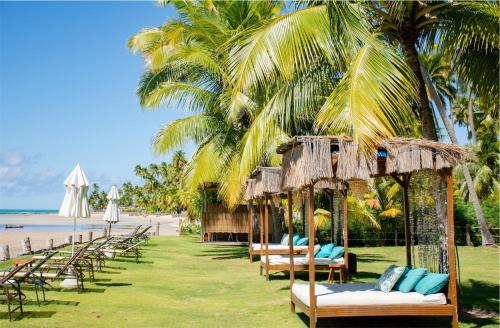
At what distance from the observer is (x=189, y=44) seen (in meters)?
18.7

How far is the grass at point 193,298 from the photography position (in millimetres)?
7691

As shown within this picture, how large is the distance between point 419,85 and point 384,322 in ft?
12.4

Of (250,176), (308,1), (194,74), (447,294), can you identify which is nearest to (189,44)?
(194,74)

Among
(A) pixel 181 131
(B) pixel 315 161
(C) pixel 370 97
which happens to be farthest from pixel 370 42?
(A) pixel 181 131

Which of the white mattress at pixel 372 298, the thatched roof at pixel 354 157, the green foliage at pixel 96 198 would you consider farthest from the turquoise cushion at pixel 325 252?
the green foliage at pixel 96 198

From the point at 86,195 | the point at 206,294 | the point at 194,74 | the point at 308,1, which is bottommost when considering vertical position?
the point at 206,294

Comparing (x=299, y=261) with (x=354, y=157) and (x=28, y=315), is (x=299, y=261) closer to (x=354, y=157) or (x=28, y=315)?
(x=354, y=157)

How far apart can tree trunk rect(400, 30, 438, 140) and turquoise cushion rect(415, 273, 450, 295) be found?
7.85 ft

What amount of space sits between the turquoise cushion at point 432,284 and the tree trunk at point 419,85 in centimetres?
239

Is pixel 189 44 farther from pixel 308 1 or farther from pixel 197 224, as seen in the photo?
pixel 197 224

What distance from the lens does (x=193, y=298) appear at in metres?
9.74

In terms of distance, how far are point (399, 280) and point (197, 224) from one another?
26068 millimetres

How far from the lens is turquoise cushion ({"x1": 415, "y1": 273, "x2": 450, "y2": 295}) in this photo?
7.20 m

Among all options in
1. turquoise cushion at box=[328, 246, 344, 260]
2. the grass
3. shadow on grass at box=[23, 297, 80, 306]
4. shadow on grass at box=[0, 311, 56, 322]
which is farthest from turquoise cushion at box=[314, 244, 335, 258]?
shadow on grass at box=[0, 311, 56, 322]
